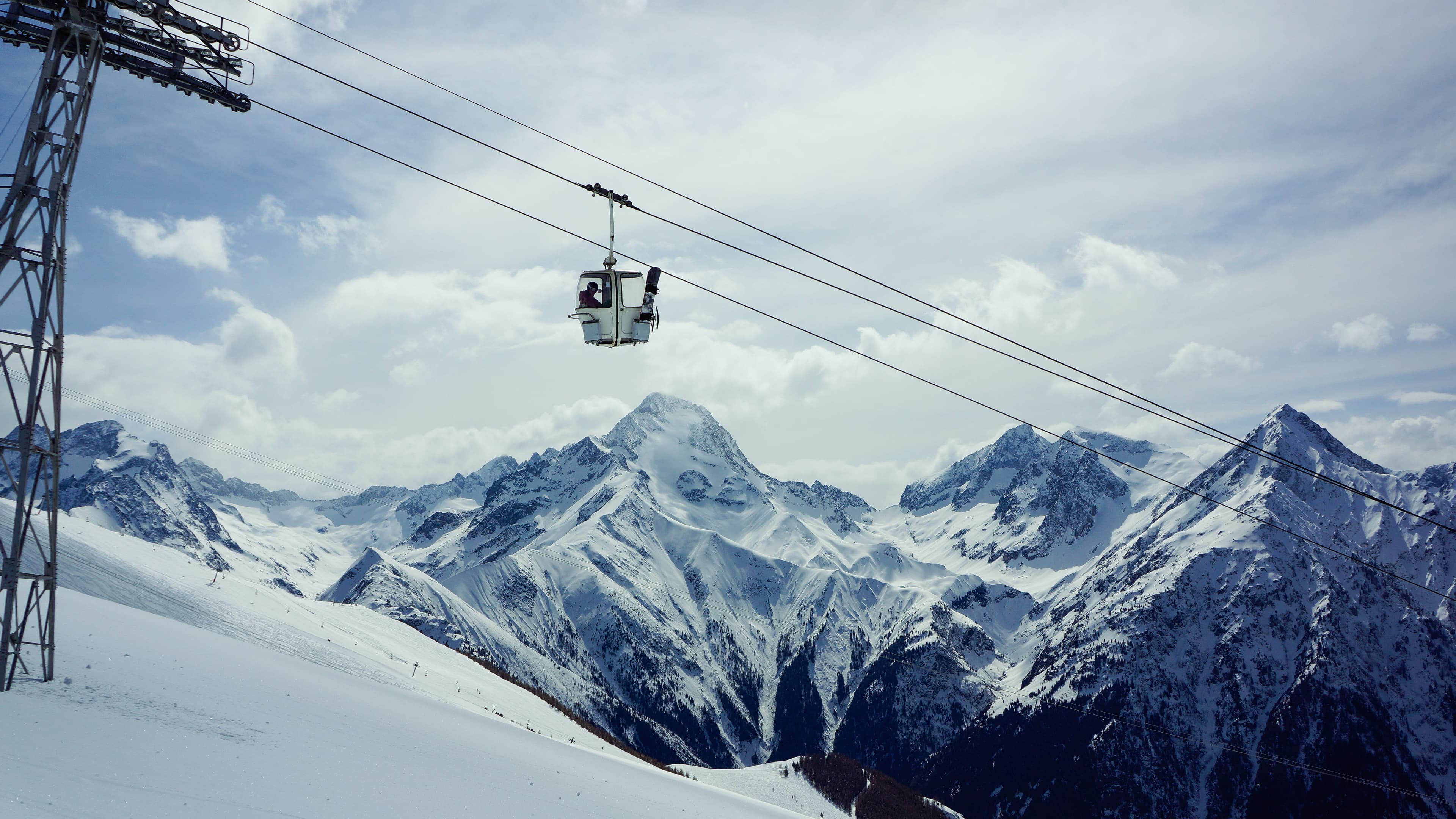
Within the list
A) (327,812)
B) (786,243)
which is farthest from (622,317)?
(327,812)

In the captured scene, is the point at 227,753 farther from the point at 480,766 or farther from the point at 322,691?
the point at 322,691

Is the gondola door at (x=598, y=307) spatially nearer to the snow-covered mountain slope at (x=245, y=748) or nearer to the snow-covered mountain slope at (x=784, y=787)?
the snow-covered mountain slope at (x=245, y=748)

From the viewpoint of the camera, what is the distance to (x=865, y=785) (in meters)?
74.6

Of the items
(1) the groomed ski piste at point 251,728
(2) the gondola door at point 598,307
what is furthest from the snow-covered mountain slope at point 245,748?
(2) the gondola door at point 598,307

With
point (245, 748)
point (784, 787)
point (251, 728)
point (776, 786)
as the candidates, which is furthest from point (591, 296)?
point (784, 787)

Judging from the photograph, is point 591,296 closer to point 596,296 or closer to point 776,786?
point 596,296

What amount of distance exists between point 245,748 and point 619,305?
1238 centimetres

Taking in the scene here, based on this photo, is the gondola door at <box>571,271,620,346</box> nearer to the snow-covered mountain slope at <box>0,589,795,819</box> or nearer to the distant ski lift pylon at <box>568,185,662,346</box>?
the distant ski lift pylon at <box>568,185,662,346</box>

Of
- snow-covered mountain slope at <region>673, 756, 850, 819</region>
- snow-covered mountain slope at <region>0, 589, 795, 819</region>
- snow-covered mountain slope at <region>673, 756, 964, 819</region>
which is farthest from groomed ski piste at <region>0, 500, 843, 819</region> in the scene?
snow-covered mountain slope at <region>673, 756, 850, 819</region>

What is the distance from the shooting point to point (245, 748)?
18.0 metres

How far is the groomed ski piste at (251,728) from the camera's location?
15.0 m

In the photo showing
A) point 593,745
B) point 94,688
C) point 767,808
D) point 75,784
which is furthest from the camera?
point 593,745

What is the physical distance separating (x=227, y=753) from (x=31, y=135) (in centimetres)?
1549

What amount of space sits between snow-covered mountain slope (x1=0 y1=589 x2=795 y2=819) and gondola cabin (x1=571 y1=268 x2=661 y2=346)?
36.8 feet
